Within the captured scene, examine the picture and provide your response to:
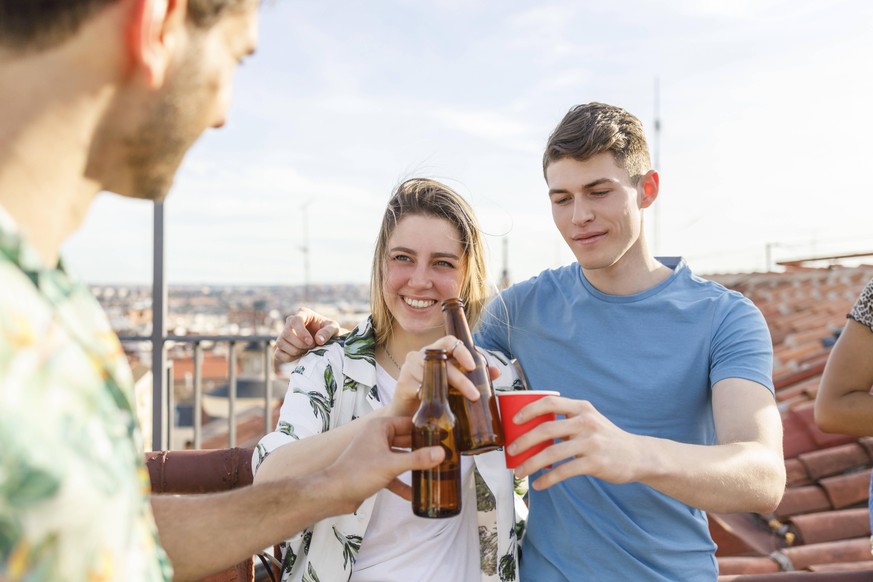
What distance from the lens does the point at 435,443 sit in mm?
1581

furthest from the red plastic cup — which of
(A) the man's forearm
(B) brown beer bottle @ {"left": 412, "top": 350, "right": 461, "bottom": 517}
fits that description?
(A) the man's forearm

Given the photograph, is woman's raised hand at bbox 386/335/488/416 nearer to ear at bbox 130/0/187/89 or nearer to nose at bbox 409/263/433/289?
nose at bbox 409/263/433/289

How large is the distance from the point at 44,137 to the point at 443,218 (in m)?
1.46

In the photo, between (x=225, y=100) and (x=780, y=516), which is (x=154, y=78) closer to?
(x=225, y=100)

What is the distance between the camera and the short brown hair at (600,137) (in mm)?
2152

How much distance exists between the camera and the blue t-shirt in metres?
1.86

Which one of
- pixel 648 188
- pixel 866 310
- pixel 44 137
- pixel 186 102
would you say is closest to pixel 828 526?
pixel 866 310

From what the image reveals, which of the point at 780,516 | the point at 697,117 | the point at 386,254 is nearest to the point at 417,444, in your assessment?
the point at 386,254

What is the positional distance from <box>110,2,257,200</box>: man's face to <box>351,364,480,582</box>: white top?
1.23m

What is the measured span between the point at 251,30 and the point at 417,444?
967 mm

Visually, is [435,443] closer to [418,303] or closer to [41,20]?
[418,303]

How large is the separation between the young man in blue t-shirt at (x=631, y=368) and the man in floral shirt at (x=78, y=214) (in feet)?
2.88

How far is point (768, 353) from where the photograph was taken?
186 centimetres

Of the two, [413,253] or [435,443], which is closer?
[435,443]
